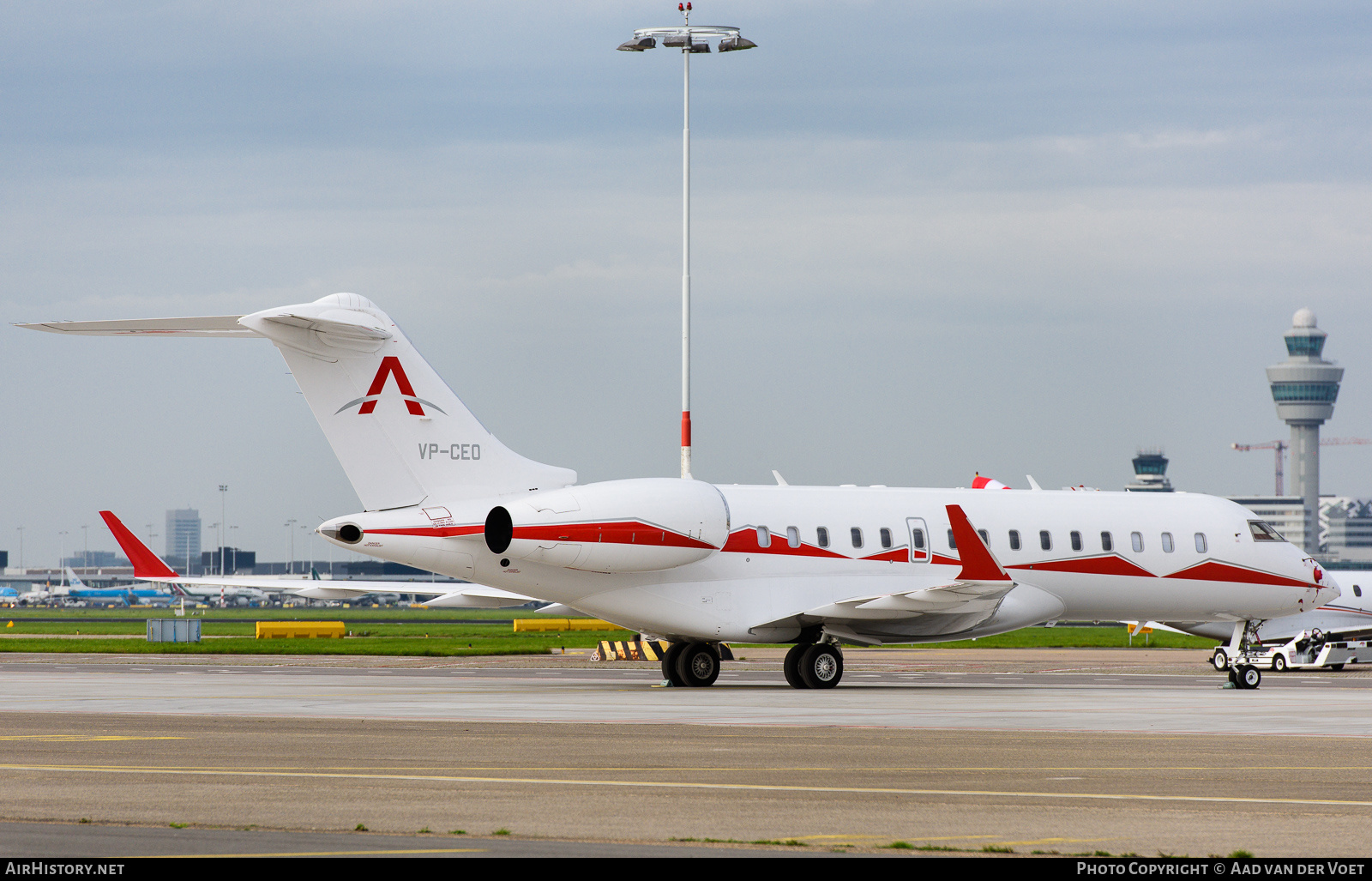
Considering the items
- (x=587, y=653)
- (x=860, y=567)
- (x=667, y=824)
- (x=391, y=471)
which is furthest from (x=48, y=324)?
(x=587, y=653)

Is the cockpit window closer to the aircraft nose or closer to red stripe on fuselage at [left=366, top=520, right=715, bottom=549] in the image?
the aircraft nose

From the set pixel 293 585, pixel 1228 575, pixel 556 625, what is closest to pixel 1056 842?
pixel 1228 575

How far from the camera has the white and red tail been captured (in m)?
27.3

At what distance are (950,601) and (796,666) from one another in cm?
310

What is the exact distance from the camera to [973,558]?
96.8 ft

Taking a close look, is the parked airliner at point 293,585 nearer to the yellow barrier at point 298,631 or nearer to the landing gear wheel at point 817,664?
the landing gear wheel at point 817,664

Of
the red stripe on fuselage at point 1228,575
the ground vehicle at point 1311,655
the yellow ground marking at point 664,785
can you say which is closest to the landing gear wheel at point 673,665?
the red stripe on fuselage at point 1228,575

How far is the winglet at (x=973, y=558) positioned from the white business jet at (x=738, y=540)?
0.11 feet

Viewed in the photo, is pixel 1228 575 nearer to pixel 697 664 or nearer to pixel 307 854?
pixel 697 664

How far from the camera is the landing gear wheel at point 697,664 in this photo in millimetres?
32031

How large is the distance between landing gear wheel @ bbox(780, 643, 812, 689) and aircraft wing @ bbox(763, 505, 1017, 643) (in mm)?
474

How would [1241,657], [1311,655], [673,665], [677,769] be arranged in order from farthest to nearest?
[1311,655], [1241,657], [673,665], [677,769]

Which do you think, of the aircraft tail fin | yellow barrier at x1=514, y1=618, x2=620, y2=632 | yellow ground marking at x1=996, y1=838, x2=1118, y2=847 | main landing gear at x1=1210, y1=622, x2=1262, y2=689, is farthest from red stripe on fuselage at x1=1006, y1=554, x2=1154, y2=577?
yellow barrier at x1=514, y1=618, x2=620, y2=632

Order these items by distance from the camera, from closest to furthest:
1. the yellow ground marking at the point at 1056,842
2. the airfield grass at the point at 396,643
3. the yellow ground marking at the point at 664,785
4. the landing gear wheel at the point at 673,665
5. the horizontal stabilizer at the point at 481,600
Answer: the yellow ground marking at the point at 1056,842 → the yellow ground marking at the point at 664,785 → the landing gear wheel at the point at 673,665 → the horizontal stabilizer at the point at 481,600 → the airfield grass at the point at 396,643
